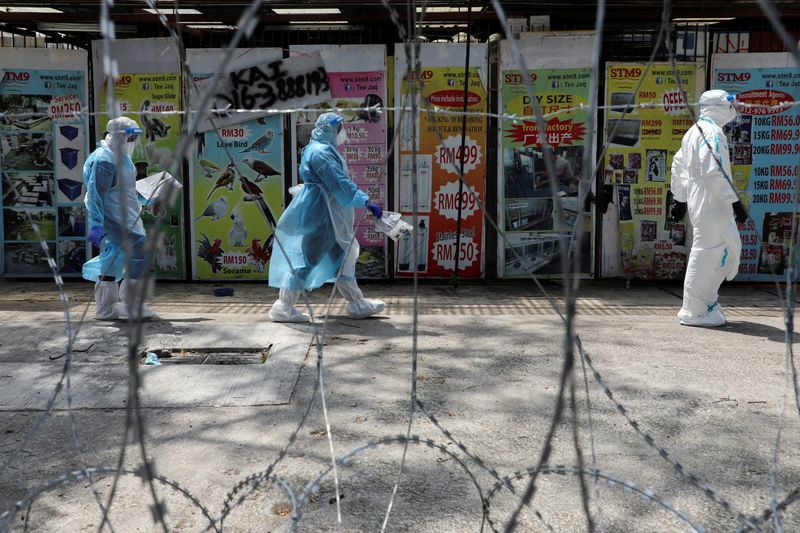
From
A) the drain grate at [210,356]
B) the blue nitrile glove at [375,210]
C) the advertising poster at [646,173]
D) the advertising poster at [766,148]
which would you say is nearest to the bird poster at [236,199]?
the blue nitrile glove at [375,210]

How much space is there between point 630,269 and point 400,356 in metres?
3.99

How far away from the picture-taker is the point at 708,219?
619 cm

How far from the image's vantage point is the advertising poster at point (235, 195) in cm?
837

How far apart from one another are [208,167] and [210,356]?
3618 mm

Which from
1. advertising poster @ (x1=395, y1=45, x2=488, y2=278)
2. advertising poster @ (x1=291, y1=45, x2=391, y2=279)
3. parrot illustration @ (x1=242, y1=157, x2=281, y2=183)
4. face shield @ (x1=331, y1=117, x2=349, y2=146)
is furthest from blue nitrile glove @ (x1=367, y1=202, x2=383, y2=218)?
parrot illustration @ (x1=242, y1=157, x2=281, y2=183)

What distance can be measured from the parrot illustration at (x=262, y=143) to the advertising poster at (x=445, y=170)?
136 cm

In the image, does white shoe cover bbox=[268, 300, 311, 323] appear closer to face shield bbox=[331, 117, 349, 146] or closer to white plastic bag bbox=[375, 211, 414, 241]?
white plastic bag bbox=[375, 211, 414, 241]

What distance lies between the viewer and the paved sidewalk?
9.73 ft

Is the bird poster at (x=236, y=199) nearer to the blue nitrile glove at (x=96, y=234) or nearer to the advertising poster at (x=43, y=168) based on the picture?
the advertising poster at (x=43, y=168)

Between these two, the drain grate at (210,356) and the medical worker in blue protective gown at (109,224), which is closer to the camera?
the drain grate at (210,356)

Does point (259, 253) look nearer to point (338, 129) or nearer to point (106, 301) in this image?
point (106, 301)

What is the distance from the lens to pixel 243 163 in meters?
8.38

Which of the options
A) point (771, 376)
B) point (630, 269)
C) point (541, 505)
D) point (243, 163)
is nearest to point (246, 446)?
point (541, 505)

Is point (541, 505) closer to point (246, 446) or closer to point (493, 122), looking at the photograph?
point (246, 446)
